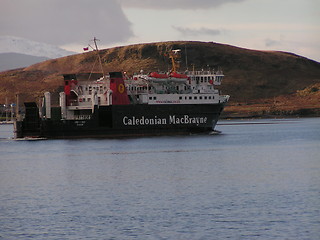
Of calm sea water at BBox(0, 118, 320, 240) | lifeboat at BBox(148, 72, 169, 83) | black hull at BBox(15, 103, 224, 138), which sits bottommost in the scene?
calm sea water at BBox(0, 118, 320, 240)

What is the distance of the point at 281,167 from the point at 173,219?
1918 cm

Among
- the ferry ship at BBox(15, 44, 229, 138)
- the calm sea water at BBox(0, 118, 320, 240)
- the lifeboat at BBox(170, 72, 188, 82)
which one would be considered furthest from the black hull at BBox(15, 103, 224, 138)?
the calm sea water at BBox(0, 118, 320, 240)

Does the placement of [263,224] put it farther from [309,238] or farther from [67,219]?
[67,219]

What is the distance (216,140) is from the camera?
76125 mm

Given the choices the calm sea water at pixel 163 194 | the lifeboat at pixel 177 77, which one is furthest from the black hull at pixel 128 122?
the calm sea water at pixel 163 194

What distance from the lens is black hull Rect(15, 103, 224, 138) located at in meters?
78.0

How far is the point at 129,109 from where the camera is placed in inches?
3083

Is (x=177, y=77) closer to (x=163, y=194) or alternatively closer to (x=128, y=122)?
(x=128, y=122)

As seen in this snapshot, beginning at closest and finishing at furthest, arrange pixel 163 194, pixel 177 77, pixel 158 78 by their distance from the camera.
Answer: pixel 163 194, pixel 158 78, pixel 177 77

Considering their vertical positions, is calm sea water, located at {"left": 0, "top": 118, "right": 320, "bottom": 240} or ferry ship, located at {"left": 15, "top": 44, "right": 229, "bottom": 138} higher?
ferry ship, located at {"left": 15, "top": 44, "right": 229, "bottom": 138}

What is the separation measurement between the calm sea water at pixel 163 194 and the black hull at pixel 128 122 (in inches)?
627

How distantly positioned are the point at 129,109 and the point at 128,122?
160 centimetres

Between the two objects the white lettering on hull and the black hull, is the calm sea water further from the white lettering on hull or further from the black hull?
the white lettering on hull

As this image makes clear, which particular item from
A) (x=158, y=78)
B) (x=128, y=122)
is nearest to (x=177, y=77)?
(x=158, y=78)
